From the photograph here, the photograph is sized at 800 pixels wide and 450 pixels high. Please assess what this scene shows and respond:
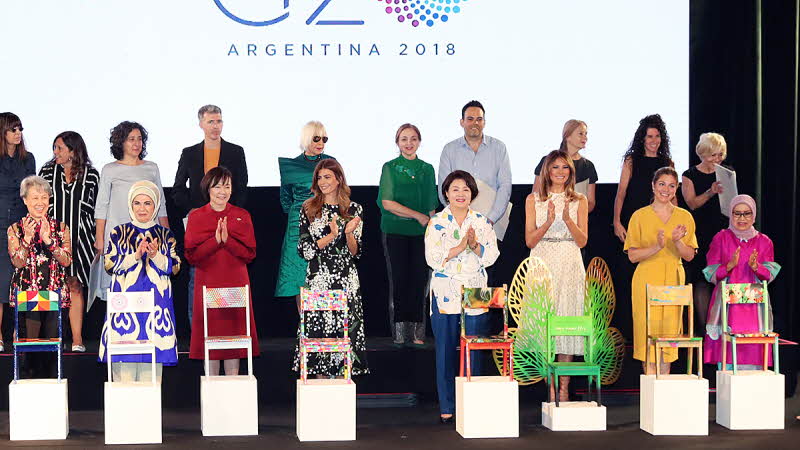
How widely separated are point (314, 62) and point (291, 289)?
184 cm

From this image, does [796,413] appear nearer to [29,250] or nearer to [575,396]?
[575,396]

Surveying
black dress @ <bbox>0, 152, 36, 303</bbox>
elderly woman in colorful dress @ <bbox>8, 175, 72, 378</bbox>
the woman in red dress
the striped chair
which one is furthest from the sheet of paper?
black dress @ <bbox>0, 152, 36, 303</bbox>

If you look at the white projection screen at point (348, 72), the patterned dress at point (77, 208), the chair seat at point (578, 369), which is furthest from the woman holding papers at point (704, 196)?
the patterned dress at point (77, 208)

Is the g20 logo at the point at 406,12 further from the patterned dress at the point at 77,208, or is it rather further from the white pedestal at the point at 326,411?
the white pedestal at the point at 326,411

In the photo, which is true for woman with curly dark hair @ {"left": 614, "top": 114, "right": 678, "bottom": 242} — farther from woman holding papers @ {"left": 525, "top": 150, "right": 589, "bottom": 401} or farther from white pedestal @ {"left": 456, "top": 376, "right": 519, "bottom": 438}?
white pedestal @ {"left": 456, "top": 376, "right": 519, "bottom": 438}

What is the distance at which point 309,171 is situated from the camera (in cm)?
811

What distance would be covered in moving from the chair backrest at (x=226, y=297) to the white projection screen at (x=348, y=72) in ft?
5.82

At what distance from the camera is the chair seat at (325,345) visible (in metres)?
7.00

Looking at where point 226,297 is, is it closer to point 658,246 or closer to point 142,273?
point 142,273

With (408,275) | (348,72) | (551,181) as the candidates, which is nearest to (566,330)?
(551,181)

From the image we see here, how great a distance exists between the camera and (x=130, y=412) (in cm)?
681

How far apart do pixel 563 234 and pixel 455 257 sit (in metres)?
0.78


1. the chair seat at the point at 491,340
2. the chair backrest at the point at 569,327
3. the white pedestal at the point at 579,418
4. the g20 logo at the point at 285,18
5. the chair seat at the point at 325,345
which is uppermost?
the g20 logo at the point at 285,18

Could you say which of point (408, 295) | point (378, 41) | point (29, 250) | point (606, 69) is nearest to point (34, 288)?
point (29, 250)
